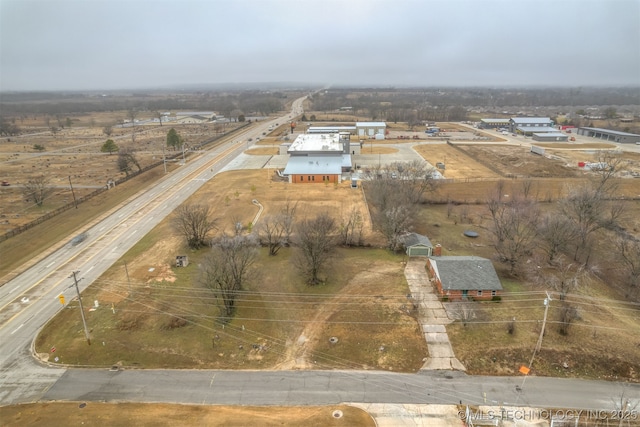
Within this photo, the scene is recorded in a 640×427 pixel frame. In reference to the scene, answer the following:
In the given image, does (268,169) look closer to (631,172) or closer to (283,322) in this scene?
(283,322)

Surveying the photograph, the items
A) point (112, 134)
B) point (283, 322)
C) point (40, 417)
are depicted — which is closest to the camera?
point (40, 417)

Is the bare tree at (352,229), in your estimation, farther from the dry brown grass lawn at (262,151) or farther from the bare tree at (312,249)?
the dry brown grass lawn at (262,151)

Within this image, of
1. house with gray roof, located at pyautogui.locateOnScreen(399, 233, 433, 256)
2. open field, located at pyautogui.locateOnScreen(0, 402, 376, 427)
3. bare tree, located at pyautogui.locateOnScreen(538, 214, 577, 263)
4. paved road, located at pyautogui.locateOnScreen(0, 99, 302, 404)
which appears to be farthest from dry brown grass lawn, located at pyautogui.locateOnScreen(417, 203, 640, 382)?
paved road, located at pyautogui.locateOnScreen(0, 99, 302, 404)

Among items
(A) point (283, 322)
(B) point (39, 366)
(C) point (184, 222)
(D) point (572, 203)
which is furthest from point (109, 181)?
(D) point (572, 203)

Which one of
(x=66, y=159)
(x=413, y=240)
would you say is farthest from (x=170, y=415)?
(x=66, y=159)

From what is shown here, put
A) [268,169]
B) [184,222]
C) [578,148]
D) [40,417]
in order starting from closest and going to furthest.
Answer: [40,417], [184,222], [268,169], [578,148]

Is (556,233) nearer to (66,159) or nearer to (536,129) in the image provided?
(536,129)
